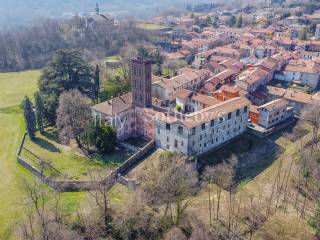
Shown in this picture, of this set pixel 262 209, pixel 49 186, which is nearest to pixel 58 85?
pixel 49 186

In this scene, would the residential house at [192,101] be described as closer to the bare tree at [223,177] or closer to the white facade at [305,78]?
the bare tree at [223,177]

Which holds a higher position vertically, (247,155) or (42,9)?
(42,9)

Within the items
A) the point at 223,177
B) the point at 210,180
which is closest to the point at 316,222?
the point at 223,177

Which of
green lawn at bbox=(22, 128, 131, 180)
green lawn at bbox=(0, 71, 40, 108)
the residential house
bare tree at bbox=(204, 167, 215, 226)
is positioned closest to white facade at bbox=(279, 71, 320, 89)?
the residential house

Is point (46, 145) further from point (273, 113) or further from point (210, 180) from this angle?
point (273, 113)

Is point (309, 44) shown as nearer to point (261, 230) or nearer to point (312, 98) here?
point (312, 98)

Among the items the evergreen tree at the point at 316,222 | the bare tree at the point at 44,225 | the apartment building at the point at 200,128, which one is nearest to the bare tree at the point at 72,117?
the apartment building at the point at 200,128

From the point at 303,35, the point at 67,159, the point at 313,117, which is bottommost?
the point at 67,159

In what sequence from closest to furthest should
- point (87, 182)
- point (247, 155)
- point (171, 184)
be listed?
1. point (171, 184)
2. point (87, 182)
3. point (247, 155)
